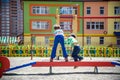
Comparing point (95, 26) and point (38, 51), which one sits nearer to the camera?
point (38, 51)

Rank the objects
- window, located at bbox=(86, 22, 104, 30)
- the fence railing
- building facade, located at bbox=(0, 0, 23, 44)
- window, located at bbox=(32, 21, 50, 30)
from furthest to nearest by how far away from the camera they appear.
Answer: building facade, located at bbox=(0, 0, 23, 44)
window, located at bbox=(86, 22, 104, 30)
window, located at bbox=(32, 21, 50, 30)
the fence railing

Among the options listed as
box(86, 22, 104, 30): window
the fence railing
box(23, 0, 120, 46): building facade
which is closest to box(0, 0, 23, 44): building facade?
box(23, 0, 120, 46): building facade

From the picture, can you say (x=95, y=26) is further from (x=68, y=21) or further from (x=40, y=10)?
(x=40, y=10)

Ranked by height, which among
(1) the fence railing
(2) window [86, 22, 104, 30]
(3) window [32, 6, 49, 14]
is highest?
(3) window [32, 6, 49, 14]

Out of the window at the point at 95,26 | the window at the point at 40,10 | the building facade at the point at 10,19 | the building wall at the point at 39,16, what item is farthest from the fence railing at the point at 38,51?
the building facade at the point at 10,19

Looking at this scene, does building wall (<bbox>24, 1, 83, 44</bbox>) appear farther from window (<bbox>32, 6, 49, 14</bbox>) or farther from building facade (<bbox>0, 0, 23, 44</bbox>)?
building facade (<bbox>0, 0, 23, 44</bbox>)

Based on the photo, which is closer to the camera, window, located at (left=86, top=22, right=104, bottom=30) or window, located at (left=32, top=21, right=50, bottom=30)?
window, located at (left=32, top=21, right=50, bottom=30)

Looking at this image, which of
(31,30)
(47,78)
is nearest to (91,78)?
(47,78)

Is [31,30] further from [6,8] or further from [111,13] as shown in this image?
[6,8]

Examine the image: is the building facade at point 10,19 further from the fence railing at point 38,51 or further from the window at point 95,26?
the fence railing at point 38,51

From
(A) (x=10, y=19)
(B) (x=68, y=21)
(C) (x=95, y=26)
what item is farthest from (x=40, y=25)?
(A) (x=10, y=19)

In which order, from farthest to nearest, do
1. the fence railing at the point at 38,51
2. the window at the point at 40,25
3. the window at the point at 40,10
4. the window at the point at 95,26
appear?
1. the window at the point at 95,26
2. the window at the point at 40,10
3. the window at the point at 40,25
4. the fence railing at the point at 38,51

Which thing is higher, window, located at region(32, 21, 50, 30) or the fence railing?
window, located at region(32, 21, 50, 30)

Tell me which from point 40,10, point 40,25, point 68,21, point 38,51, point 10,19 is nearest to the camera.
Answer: point 38,51
